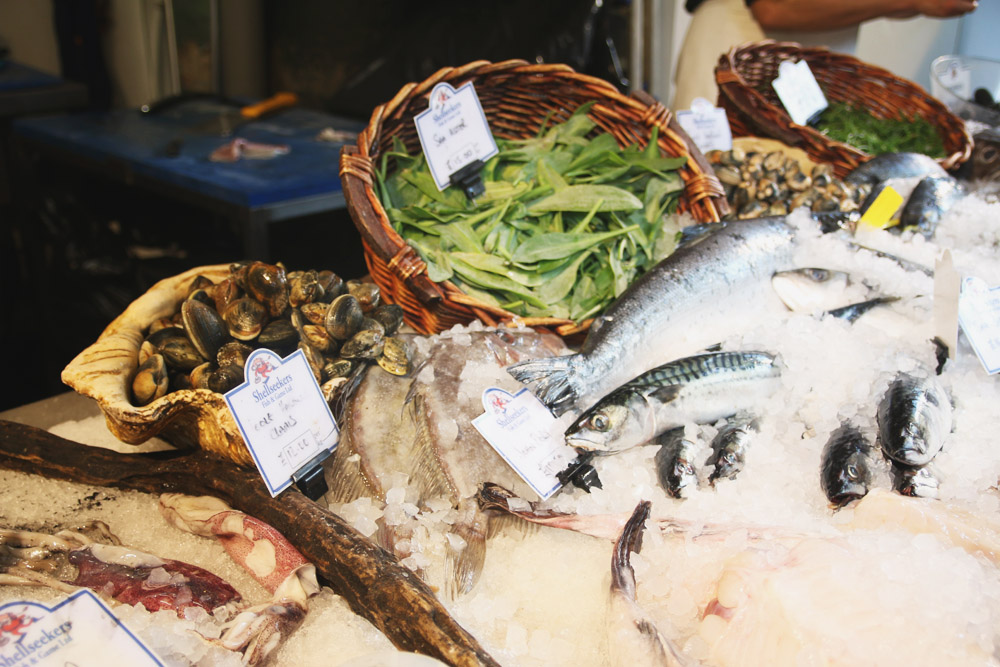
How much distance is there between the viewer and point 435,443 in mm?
1415

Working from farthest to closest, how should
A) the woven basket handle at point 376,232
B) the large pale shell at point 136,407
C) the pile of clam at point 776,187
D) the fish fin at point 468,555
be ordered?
the pile of clam at point 776,187 → the woven basket handle at point 376,232 → the large pale shell at point 136,407 → the fish fin at point 468,555

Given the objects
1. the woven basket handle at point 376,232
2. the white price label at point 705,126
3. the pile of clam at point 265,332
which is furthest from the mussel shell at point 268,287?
the white price label at point 705,126

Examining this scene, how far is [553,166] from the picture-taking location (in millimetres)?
2469

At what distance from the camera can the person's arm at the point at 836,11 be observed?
3371mm

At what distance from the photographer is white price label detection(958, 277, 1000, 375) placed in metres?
1.59

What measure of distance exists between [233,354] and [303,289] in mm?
240

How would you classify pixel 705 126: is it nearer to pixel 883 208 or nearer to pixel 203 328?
pixel 883 208

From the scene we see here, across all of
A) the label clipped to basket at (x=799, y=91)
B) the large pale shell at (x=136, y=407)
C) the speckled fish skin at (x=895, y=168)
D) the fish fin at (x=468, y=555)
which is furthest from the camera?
the label clipped to basket at (x=799, y=91)

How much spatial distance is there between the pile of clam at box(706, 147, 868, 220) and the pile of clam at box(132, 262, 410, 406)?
1571mm

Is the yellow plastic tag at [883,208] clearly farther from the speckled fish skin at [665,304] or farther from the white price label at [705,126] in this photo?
the white price label at [705,126]

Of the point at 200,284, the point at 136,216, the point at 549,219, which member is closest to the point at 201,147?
the point at 136,216

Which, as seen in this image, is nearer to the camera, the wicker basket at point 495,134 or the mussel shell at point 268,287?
the mussel shell at point 268,287

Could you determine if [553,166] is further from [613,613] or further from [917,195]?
[613,613]

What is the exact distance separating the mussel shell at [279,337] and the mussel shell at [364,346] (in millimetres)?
117
